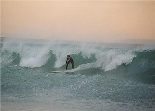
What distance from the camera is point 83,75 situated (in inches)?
94.9

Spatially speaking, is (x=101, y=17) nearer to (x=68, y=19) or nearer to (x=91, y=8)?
(x=91, y=8)

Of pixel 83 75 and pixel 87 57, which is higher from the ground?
pixel 87 57

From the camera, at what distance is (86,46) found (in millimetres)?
2408

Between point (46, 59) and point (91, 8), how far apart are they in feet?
2.47

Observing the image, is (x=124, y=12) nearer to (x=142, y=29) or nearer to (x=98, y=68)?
(x=142, y=29)

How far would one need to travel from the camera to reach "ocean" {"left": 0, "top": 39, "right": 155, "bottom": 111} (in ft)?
7.84

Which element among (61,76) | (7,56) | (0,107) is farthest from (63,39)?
(0,107)

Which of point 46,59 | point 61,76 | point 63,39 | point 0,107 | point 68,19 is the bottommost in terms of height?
point 0,107

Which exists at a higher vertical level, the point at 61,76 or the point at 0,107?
the point at 61,76

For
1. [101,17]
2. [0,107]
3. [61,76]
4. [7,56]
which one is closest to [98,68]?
[61,76]

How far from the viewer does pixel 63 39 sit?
96.0 inches

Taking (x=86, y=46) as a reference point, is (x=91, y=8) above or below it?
above

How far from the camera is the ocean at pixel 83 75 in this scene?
239cm

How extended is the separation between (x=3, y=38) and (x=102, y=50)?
3.65 ft
